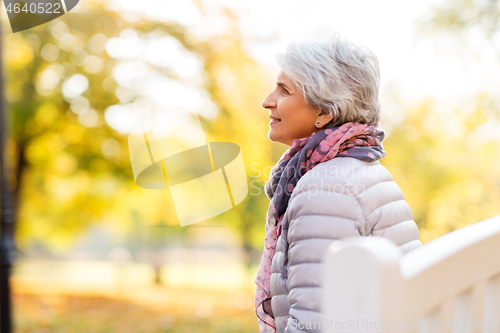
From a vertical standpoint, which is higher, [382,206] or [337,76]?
[337,76]

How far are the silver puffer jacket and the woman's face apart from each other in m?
0.25

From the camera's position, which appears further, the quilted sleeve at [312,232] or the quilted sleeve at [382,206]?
the quilted sleeve at [382,206]

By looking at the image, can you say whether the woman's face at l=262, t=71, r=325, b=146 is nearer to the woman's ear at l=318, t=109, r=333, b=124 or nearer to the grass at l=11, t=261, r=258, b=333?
the woman's ear at l=318, t=109, r=333, b=124

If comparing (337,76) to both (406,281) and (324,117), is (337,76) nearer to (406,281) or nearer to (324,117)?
(324,117)

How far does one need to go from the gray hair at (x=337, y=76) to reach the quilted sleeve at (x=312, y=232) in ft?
1.21

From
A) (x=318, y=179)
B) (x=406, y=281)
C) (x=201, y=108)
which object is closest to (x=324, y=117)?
(x=318, y=179)

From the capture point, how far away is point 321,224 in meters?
1.22

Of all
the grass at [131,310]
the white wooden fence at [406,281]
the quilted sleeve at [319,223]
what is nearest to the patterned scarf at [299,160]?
the quilted sleeve at [319,223]

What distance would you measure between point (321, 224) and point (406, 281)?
591 mm

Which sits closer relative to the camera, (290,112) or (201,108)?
(290,112)

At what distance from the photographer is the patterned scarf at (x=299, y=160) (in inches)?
57.6

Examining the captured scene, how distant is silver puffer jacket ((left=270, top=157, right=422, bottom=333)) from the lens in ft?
3.96

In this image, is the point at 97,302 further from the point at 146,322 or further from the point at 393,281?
the point at 393,281

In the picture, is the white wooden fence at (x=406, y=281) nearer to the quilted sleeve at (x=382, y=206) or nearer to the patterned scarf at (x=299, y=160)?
the quilted sleeve at (x=382, y=206)
